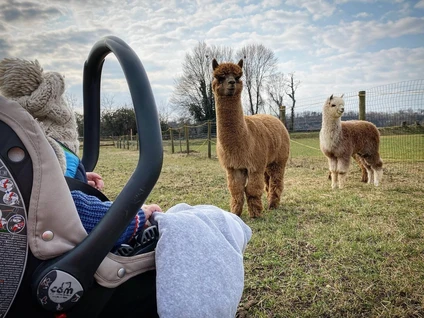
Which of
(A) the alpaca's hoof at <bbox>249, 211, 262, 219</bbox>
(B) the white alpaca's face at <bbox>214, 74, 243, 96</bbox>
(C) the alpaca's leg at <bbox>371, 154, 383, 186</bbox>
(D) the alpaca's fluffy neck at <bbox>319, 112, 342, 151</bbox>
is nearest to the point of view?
(B) the white alpaca's face at <bbox>214, 74, 243, 96</bbox>

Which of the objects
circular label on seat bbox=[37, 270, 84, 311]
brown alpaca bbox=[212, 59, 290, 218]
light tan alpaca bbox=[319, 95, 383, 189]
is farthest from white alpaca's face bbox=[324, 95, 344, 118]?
circular label on seat bbox=[37, 270, 84, 311]

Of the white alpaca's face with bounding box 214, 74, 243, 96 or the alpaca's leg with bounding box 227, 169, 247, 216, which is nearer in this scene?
the white alpaca's face with bounding box 214, 74, 243, 96

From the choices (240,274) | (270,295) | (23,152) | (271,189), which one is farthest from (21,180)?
(271,189)

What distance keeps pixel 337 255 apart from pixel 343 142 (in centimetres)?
359

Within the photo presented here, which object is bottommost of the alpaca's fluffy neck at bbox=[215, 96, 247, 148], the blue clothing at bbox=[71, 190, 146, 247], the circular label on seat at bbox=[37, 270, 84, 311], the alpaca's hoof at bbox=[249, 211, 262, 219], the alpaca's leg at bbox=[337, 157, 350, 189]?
the alpaca's hoof at bbox=[249, 211, 262, 219]

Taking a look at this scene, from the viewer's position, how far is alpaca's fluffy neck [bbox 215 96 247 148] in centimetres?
353

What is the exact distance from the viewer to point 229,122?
3.53m

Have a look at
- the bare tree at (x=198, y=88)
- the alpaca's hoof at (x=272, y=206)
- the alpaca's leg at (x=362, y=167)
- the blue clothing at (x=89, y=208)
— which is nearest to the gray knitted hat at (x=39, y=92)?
the blue clothing at (x=89, y=208)

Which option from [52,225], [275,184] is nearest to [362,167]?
[275,184]

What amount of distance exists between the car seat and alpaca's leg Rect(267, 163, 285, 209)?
3.82m

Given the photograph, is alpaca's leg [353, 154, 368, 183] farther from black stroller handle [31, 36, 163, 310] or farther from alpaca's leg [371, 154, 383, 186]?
black stroller handle [31, 36, 163, 310]

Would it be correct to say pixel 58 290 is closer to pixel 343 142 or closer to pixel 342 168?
pixel 342 168

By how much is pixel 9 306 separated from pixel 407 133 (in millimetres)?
10842

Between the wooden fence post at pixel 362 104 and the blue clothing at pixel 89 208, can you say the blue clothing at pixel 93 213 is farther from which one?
the wooden fence post at pixel 362 104
